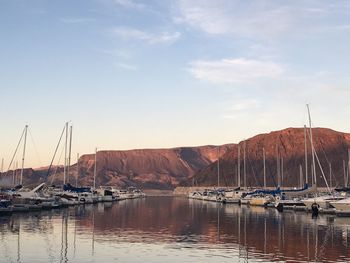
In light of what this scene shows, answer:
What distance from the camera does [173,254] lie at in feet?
99.5

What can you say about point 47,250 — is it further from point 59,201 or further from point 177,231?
point 59,201

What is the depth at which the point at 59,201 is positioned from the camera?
91.7 meters

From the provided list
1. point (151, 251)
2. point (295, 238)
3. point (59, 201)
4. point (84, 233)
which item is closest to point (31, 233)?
point (84, 233)

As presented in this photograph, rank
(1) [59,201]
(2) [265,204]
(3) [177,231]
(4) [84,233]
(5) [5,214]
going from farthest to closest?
(2) [265,204] → (1) [59,201] → (5) [5,214] → (3) [177,231] → (4) [84,233]

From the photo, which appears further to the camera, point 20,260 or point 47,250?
point 47,250

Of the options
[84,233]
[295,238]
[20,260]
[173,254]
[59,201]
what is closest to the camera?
[20,260]

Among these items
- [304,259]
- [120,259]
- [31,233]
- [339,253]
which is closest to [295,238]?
[339,253]

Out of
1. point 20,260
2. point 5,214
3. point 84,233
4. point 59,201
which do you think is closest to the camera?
point 20,260

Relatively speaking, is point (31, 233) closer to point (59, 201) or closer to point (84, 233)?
point (84, 233)

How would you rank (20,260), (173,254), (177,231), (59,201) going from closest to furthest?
1. (20,260)
2. (173,254)
3. (177,231)
4. (59,201)

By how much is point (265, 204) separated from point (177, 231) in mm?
58189

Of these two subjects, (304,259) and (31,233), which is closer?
(304,259)

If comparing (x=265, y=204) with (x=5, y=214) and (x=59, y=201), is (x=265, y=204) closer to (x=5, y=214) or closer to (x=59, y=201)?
(x=59, y=201)

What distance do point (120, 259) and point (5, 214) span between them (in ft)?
132
